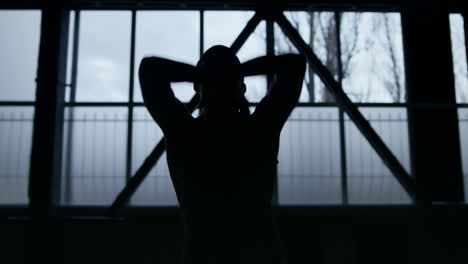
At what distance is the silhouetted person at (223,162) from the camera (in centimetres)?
107

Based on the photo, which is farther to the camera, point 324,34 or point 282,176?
point 324,34

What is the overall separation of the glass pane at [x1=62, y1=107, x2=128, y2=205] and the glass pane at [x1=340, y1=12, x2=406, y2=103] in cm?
323

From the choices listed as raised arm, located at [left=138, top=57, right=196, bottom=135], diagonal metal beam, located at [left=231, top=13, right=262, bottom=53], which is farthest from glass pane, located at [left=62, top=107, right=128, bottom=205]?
raised arm, located at [left=138, top=57, right=196, bottom=135]

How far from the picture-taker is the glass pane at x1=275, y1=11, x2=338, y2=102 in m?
5.30

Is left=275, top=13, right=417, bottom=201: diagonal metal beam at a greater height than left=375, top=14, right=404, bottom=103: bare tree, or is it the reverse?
left=375, top=14, right=404, bottom=103: bare tree

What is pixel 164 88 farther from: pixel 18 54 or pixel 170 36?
pixel 18 54

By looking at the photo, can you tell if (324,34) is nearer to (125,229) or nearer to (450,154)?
(450,154)

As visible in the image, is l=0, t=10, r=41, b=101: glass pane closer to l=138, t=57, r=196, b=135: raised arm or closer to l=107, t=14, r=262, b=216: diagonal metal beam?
l=107, t=14, r=262, b=216: diagonal metal beam

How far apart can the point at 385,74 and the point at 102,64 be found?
402 centimetres

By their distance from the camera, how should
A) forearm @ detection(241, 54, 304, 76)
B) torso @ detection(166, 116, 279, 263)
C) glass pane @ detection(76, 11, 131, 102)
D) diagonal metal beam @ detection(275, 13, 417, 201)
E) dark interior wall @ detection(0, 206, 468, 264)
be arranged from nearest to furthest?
torso @ detection(166, 116, 279, 263), forearm @ detection(241, 54, 304, 76), diagonal metal beam @ detection(275, 13, 417, 201), dark interior wall @ detection(0, 206, 468, 264), glass pane @ detection(76, 11, 131, 102)

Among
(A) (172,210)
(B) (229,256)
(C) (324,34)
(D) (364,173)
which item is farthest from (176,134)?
(C) (324,34)

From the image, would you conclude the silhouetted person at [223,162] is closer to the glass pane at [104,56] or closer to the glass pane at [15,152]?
the glass pane at [104,56]

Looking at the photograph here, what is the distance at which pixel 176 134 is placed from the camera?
1.10m

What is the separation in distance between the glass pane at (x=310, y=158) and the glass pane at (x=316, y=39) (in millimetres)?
395
